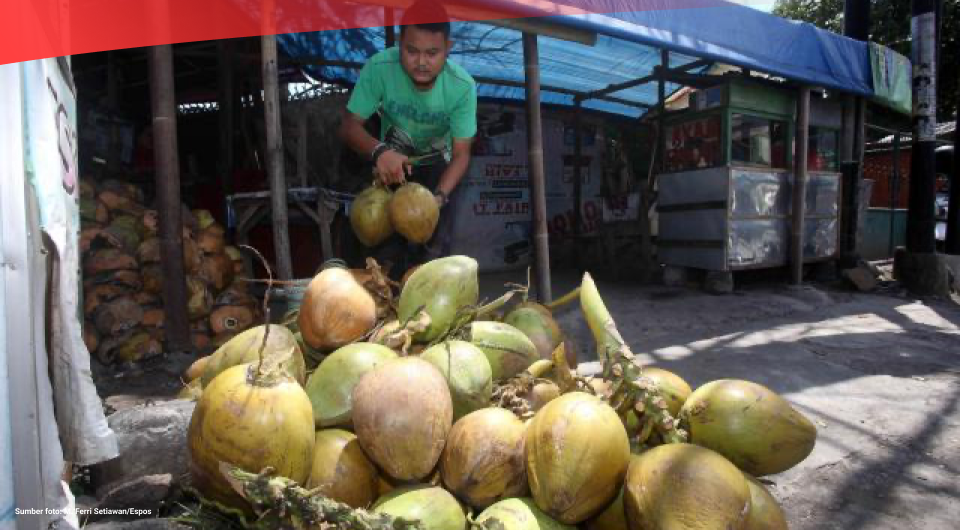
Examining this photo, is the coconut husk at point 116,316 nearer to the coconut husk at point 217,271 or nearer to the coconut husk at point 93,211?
the coconut husk at point 217,271

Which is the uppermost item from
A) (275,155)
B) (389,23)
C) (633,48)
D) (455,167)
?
(633,48)

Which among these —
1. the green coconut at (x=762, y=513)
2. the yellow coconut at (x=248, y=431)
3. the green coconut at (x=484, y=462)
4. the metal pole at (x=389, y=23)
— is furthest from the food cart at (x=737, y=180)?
the yellow coconut at (x=248, y=431)

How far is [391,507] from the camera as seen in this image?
3.83 feet

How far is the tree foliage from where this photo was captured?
44.8ft

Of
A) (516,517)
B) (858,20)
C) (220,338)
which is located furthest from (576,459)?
(858,20)

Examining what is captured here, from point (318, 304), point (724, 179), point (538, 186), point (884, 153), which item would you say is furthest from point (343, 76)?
point (884, 153)

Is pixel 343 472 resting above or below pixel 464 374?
below

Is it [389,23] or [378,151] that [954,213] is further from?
[378,151]

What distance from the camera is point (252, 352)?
1.51 m

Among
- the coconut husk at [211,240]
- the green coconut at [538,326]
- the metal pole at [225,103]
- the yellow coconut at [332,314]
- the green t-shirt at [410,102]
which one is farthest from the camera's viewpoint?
the metal pole at [225,103]

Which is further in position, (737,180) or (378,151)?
(737,180)

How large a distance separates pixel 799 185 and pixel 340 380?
7436 mm

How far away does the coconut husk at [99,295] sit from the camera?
3881 millimetres
